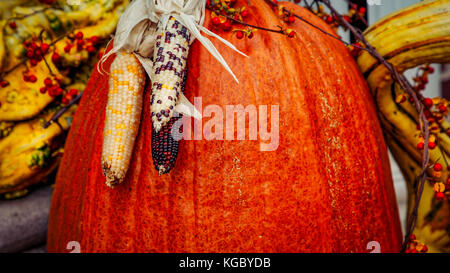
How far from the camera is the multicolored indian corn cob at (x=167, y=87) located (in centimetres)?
51

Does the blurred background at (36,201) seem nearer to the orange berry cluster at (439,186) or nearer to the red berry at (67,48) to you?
the red berry at (67,48)

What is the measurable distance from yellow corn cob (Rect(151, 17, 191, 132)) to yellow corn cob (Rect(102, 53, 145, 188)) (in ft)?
0.20

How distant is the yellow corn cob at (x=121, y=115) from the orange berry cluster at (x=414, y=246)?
0.60 meters

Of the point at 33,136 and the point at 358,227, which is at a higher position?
the point at 33,136

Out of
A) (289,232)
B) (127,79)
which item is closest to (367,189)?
(289,232)

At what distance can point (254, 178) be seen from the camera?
59 centimetres

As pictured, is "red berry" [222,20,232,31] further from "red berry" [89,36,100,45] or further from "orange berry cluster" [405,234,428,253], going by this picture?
"orange berry cluster" [405,234,428,253]

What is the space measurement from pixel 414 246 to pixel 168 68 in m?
0.62

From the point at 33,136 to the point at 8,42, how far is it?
24 cm

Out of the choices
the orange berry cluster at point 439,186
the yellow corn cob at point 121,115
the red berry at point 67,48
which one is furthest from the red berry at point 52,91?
the orange berry cluster at point 439,186

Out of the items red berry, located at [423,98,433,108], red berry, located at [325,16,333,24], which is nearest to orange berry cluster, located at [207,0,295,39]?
red berry, located at [325,16,333,24]

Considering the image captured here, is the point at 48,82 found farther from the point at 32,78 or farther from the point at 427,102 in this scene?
the point at 427,102

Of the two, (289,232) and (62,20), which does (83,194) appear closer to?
(289,232)
